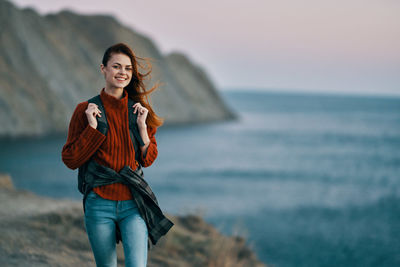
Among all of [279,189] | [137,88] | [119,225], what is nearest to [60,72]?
[279,189]

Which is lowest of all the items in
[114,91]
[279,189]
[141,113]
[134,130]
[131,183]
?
[279,189]

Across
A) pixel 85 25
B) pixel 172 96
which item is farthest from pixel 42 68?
pixel 172 96

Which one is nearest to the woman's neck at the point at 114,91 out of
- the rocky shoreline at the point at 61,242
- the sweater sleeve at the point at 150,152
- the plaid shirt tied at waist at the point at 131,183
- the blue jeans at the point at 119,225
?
the sweater sleeve at the point at 150,152

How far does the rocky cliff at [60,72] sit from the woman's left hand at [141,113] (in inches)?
540

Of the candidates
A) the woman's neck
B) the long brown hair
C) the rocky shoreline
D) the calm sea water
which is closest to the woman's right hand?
the woman's neck

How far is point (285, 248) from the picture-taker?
11.5 m

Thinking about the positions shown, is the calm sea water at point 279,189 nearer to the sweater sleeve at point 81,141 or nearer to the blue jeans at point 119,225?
the blue jeans at point 119,225

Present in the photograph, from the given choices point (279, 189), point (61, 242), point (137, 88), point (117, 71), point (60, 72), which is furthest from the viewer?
point (60, 72)

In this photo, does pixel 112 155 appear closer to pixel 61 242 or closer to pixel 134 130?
pixel 134 130

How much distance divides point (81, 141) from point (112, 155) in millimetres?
202

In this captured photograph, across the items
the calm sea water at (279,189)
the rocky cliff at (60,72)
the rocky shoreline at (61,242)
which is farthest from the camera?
the rocky cliff at (60,72)

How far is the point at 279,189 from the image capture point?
67.9ft

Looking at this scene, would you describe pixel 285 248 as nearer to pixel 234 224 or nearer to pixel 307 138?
pixel 234 224

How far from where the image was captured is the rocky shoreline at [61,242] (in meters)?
4.70
